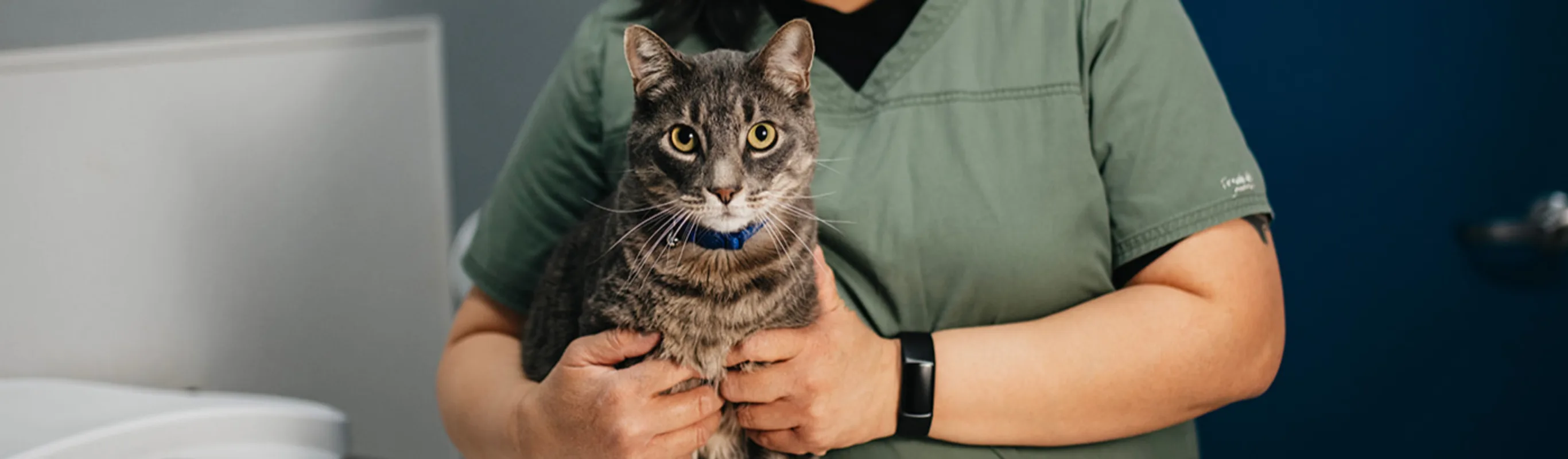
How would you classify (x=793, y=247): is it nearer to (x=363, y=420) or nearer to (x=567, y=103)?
(x=567, y=103)

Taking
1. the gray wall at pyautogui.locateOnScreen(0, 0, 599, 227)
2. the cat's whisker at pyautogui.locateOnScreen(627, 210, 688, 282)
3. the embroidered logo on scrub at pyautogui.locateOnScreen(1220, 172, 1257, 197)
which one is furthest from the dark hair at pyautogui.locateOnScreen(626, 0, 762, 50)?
the gray wall at pyautogui.locateOnScreen(0, 0, 599, 227)

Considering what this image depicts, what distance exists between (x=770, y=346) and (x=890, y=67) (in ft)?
1.14

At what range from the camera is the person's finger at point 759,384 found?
0.87 meters

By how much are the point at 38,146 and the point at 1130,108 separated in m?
1.38

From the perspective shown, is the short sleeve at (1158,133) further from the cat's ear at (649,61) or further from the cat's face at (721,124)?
the cat's ear at (649,61)

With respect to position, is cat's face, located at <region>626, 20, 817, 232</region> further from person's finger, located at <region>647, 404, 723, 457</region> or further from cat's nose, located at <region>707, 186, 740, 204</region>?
person's finger, located at <region>647, 404, 723, 457</region>

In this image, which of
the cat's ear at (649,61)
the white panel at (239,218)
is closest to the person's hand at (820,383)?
the cat's ear at (649,61)

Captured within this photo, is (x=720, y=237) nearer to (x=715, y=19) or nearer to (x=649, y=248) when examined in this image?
(x=649, y=248)

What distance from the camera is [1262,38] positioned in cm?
165

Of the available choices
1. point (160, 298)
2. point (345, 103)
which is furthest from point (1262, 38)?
point (160, 298)

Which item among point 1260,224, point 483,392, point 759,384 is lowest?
point 483,392

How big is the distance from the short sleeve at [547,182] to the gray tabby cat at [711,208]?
238mm

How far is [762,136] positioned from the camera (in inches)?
33.4

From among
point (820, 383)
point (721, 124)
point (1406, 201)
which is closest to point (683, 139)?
point (721, 124)
